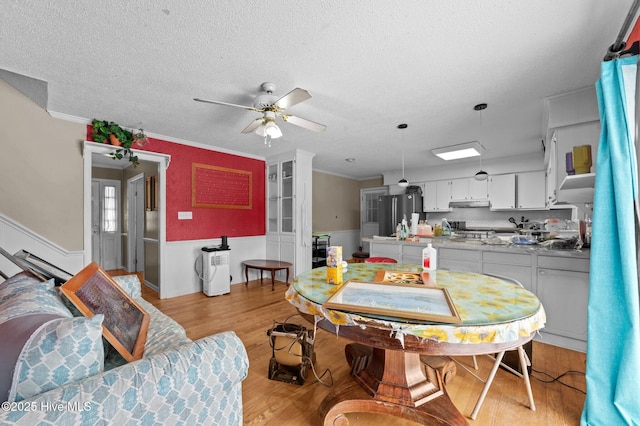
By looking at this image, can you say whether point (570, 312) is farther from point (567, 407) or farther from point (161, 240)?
point (161, 240)

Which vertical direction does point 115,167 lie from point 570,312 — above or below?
above

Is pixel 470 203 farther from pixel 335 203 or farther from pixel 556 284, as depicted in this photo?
pixel 556 284

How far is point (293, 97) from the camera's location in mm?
2076

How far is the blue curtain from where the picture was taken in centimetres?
136

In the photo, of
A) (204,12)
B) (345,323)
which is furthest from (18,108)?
(345,323)

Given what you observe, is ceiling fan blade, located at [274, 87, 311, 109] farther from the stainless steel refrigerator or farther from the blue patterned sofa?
the stainless steel refrigerator

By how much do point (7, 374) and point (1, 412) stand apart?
0.53 ft

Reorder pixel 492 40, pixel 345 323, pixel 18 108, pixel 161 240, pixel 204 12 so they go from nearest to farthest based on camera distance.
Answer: pixel 345 323, pixel 204 12, pixel 492 40, pixel 18 108, pixel 161 240

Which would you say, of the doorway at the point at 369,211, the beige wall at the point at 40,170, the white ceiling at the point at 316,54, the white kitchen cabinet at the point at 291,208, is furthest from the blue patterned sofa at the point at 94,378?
the doorway at the point at 369,211

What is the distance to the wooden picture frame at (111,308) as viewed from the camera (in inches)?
47.0

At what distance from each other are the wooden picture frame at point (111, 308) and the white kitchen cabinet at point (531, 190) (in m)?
6.13

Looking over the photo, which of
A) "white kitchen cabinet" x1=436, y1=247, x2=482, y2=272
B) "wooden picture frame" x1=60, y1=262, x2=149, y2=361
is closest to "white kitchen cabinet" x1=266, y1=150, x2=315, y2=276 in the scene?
"white kitchen cabinet" x1=436, y1=247, x2=482, y2=272

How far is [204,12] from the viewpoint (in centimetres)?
151

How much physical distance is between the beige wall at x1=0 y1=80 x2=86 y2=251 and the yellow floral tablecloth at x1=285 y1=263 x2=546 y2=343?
305cm
